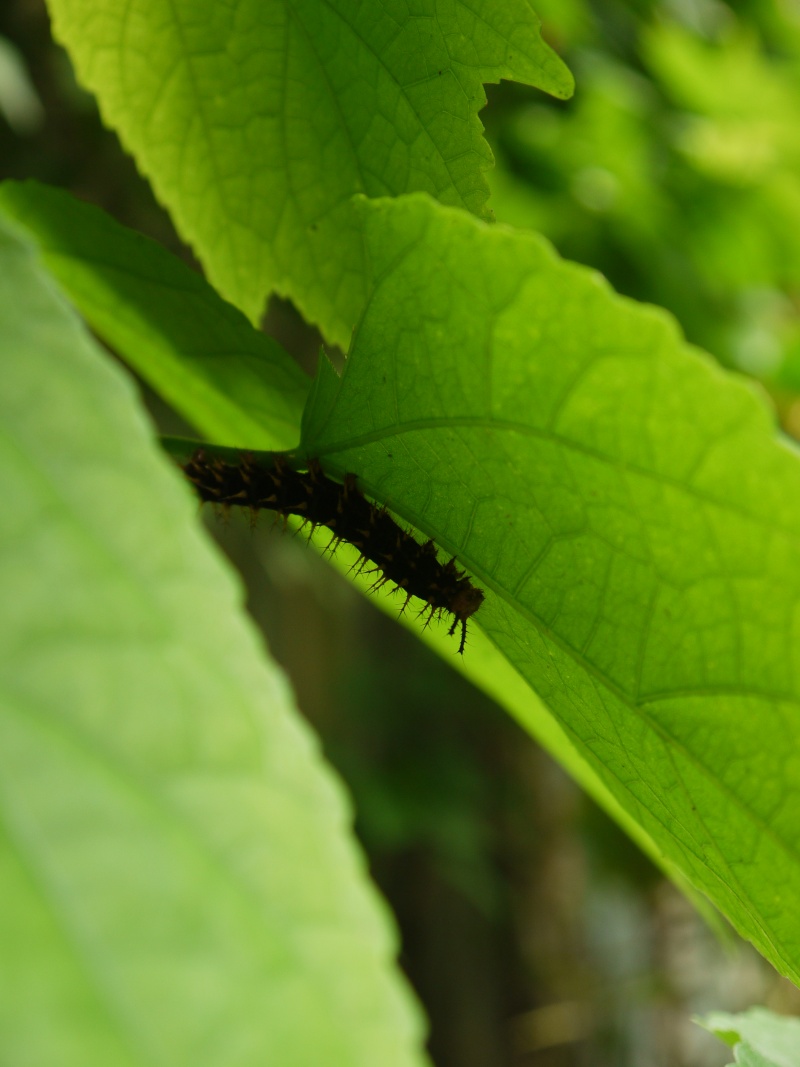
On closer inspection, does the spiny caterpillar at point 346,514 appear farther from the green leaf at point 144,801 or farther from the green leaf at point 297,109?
the green leaf at point 144,801

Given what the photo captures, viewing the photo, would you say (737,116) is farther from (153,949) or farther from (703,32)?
(153,949)

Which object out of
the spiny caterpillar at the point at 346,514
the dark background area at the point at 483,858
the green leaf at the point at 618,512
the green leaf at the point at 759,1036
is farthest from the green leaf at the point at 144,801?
the dark background area at the point at 483,858

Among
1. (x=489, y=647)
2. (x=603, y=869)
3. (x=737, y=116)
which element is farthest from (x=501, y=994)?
(x=489, y=647)

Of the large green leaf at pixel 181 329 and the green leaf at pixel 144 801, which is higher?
the large green leaf at pixel 181 329

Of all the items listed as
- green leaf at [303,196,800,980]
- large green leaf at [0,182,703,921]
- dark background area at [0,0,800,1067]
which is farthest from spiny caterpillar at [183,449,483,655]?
dark background area at [0,0,800,1067]

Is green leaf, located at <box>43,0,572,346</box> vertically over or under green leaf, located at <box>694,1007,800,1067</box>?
over

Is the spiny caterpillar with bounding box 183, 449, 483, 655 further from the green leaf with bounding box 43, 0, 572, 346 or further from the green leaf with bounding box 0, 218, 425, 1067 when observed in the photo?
the green leaf with bounding box 0, 218, 425, 1067
